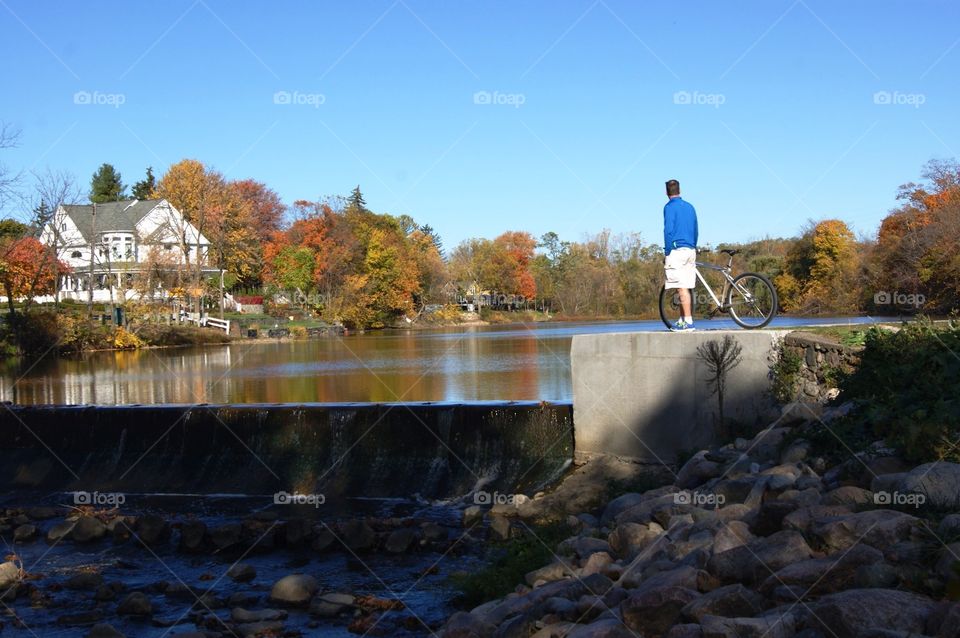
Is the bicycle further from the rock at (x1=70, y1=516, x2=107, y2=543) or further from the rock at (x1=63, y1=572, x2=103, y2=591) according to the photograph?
the rock at (x1=70, y1=516, x2=107, y2=543)

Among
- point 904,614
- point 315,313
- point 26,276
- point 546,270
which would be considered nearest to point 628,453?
point 904,614

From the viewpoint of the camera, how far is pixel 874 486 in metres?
5.94

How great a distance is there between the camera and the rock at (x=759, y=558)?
5047 millimetres

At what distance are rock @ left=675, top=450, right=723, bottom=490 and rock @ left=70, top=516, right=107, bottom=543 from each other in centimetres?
667

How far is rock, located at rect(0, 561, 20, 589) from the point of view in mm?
8852

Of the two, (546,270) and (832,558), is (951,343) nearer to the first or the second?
(832,558)

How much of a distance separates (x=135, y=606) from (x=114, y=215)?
6714cm

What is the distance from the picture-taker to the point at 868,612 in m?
4.05

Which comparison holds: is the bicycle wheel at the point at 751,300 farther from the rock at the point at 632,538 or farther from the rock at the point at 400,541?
the rock at the point at 400,541

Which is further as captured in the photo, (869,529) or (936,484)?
(936,484)

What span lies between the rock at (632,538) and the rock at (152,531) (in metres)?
5.63

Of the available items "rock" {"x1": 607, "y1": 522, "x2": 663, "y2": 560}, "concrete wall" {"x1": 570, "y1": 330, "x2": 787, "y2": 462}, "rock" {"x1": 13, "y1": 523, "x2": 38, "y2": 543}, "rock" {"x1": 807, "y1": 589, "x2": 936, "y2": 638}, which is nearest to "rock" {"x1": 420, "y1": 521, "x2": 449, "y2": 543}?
"concrete wall" {"x1": 570, "y1": 330, "x2": 787, "y2": 462}

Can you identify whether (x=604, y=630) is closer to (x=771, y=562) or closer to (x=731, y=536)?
(x=771, y=562)

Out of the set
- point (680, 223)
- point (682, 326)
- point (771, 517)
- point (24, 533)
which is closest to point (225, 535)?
point (24, 533)
